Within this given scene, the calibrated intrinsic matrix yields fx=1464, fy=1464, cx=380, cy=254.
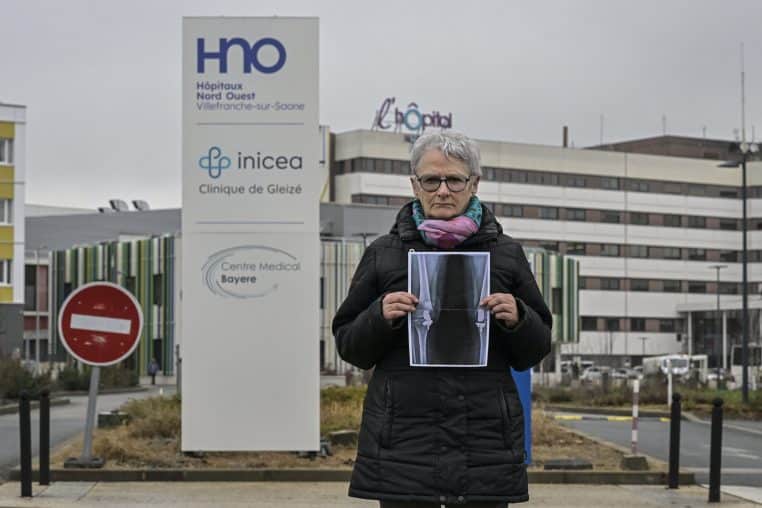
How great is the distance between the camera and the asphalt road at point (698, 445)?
16.5m

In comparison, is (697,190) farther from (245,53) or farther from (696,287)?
(245,53)

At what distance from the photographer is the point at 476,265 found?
4.71m

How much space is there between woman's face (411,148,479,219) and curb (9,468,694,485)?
31.1 feet

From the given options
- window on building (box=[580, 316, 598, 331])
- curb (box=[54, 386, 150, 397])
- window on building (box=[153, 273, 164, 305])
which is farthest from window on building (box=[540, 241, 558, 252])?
curb (box=[54, 386, 150, 397])

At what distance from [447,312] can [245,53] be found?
34.8 ft

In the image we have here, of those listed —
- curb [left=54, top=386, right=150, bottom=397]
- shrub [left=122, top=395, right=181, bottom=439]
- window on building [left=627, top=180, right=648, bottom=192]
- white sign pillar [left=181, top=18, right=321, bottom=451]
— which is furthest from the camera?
window on building [left=627, top=180, right=648, bottom=192]

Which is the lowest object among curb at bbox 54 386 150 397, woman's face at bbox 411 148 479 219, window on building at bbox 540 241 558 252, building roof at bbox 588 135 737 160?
curb at bbox 54 386 150 397

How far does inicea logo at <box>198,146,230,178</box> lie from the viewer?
48.5ft

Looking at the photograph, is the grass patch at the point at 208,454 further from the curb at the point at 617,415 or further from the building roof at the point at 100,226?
the building roof at the point at 100,226

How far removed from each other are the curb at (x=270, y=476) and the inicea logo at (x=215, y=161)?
304 centimetres

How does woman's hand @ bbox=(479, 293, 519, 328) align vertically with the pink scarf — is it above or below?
below

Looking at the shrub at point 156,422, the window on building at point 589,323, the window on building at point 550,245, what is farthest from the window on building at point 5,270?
the shrub at point 156,422

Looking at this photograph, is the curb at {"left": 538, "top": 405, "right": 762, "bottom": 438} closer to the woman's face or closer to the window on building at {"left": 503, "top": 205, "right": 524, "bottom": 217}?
the woman's face

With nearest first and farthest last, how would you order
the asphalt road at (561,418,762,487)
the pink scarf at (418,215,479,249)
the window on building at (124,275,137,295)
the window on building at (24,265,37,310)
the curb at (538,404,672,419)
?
the pink scarf at (418,215,479,249) → the asphalt road at (561,418,762,487) → the curb at (538,404,672,419) → the window on building at (124,275,137,295) → the window on building at (24,265,37,310)
